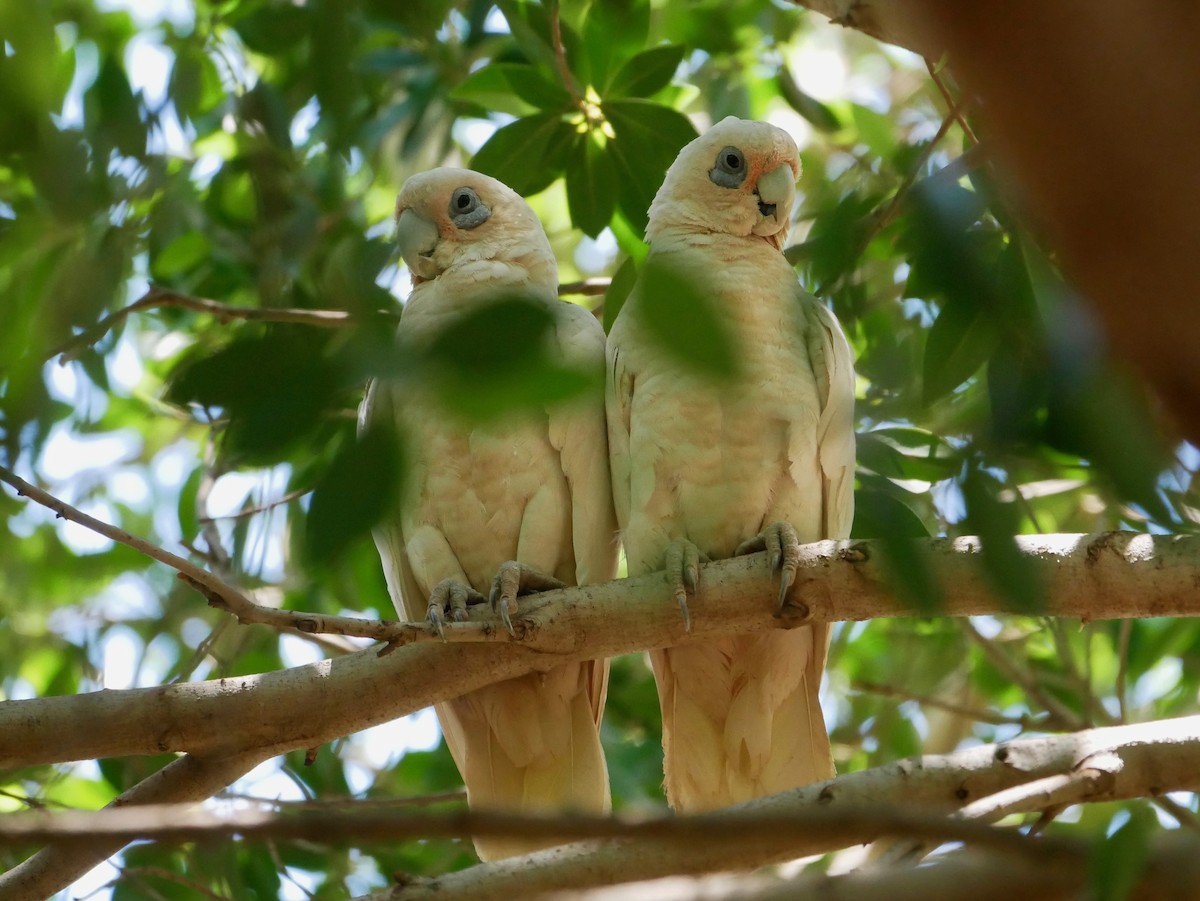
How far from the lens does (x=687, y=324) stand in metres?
0.83

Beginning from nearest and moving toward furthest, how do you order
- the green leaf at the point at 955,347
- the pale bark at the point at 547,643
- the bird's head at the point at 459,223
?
the green leaf at the point at 955,347 → the pale bark at the point at 547,643 → the bird's head at the point at 459,223

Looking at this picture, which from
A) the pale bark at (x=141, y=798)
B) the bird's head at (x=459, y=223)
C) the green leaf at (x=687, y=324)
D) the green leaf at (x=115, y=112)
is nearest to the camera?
the green leaf at (x=687, y=324)

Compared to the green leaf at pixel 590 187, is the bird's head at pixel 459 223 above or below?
below

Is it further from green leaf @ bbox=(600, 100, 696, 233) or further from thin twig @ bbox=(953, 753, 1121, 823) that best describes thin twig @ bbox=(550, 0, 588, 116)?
thin twig @ bbox=(953, 753, 1121, 823)

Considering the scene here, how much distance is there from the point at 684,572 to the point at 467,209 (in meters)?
1.62

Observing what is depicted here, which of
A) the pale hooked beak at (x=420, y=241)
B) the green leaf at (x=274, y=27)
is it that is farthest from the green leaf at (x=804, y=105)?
the green leaf at (x=274, y=27)

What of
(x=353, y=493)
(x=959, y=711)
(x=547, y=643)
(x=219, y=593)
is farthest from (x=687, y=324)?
(x=959, y=711)

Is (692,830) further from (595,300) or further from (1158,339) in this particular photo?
(595,300)

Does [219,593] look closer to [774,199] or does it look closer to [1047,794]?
[1047,794]

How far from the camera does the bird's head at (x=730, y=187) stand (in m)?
3.64

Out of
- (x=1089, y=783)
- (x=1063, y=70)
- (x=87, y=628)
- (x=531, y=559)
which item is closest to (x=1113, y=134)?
(x=1063, y=70)

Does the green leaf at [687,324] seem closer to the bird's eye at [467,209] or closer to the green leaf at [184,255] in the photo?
the bird's eye at [467,209]

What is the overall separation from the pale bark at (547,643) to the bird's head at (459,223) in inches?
55.4

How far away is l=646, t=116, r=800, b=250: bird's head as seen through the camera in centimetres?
364
